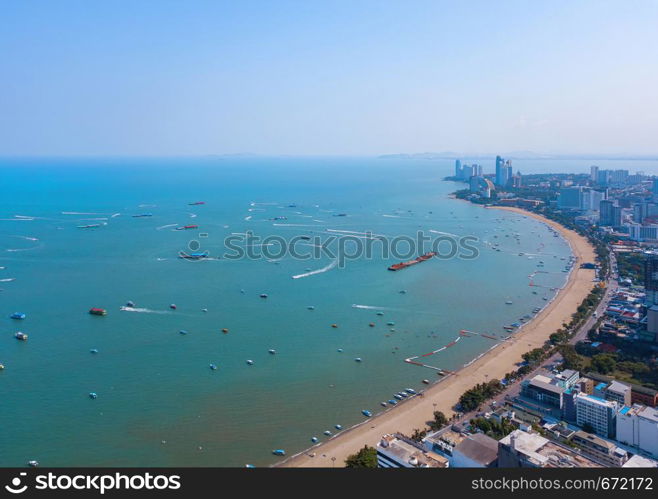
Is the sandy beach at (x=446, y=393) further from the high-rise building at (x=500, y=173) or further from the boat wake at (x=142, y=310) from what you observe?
Answer: the high-rise building at (x=500, y=173)

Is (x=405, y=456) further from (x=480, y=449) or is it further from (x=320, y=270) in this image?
(x=320, y=270)

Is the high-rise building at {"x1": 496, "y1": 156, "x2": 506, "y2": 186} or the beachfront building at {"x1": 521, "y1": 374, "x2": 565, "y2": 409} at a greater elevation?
the high-rise building at {"x1": 496, "y1": 156, "x2": 506, "y2": 186}

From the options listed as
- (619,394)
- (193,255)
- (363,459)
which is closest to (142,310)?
(193,255)

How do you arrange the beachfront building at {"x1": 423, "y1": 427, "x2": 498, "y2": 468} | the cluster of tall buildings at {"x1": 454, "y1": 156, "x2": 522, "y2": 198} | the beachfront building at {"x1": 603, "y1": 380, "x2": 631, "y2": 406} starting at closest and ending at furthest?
the beachfront building at {"x1": 423, "y1": 427, "x2": 498, "y2": 468} < the beachfront building at {"x1": 603, "y1": 380, "x2": 631, "y2": 406} < the cluster of tall buildings at {"x1": 454, "y1": 156, "x2": 522, "y2": 198}

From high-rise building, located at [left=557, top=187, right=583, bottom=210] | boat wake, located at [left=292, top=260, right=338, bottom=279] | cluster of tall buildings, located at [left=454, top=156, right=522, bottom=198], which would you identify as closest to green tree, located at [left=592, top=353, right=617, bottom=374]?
boat wake, located at [left=292, top=260, right=338, bottom=279]

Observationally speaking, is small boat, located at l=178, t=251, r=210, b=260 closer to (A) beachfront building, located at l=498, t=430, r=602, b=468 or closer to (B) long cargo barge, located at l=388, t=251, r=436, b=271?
(B) long cargo barge, located at l=388, t=251, r=436, b=271

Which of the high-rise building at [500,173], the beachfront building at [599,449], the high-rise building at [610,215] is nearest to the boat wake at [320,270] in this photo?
the beachfront building at [599,449]
